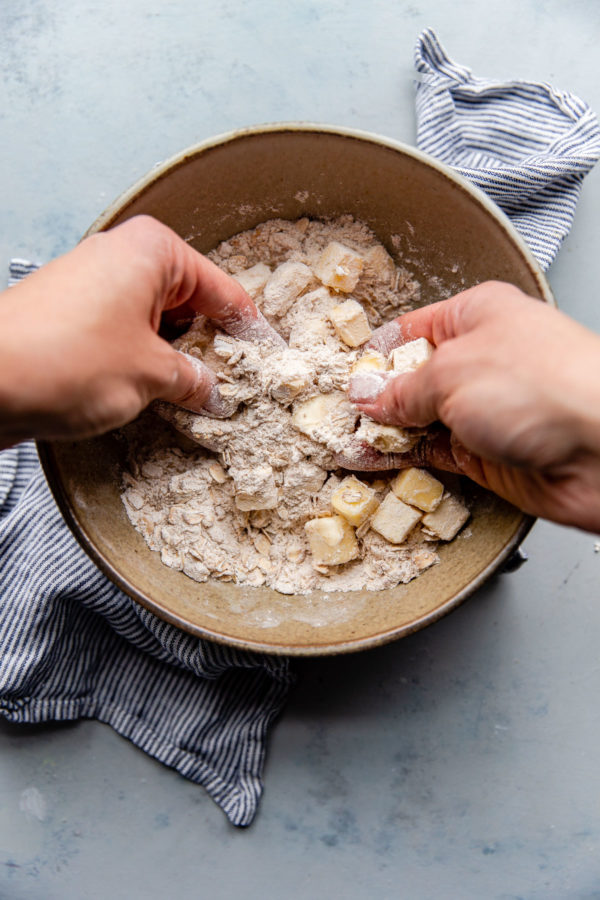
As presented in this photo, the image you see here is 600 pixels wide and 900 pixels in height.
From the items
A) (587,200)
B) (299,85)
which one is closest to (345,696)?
(587,200)

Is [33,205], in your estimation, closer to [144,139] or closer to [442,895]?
[144,139]

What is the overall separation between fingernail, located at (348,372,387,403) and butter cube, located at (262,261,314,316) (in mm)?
185

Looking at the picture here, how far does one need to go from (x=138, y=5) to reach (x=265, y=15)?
0.79 ft

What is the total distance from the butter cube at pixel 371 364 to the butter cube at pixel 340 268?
0.42 ft

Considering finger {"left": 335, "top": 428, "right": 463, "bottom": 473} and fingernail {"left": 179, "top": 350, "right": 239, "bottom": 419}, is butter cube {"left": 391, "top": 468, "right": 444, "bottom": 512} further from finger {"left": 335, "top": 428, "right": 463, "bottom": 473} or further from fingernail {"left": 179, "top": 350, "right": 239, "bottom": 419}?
fingernail {"left": 179, "top": 350, "right": 239, "bottom": 419}

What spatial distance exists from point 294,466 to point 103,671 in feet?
1.88

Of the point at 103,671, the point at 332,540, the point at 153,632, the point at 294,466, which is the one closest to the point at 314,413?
the point at 294,466

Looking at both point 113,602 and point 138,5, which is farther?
point 138,5

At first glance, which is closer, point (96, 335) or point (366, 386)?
point (96, 335)

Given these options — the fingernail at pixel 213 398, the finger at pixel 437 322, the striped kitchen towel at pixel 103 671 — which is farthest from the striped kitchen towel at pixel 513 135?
the striped kitchen towel at pixel 103 671

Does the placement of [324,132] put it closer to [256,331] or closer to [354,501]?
[256,331]

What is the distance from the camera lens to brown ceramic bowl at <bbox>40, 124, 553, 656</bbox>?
98 cm

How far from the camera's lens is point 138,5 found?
1336 mm

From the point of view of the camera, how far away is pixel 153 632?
1212 mm
